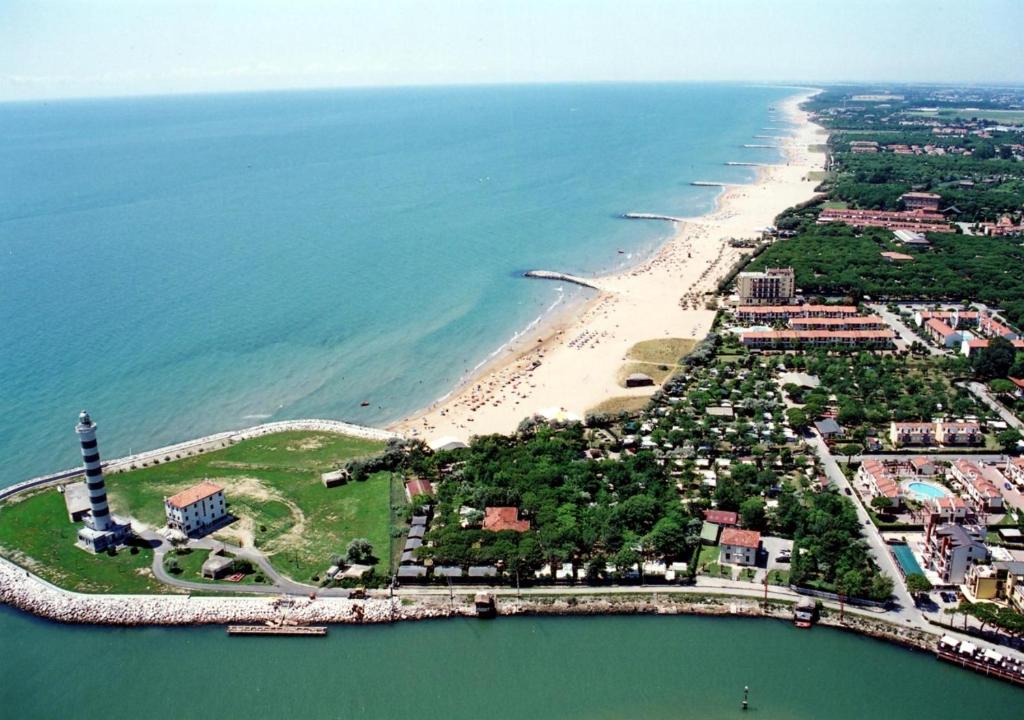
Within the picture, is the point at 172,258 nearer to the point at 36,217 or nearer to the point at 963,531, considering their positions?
the point at 36,217

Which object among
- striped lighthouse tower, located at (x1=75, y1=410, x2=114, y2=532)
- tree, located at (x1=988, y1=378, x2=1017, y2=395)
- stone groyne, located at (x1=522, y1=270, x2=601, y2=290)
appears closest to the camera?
striped lighthouse tower, located at (x1=75, y1=410, x2=114, y2=532)

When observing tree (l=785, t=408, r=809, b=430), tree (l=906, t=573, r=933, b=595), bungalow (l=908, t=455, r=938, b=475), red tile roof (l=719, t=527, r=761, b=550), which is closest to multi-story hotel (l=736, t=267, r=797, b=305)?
tree (l=785, t=408, r=809, b=430)

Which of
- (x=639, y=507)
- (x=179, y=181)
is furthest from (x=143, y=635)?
(x=179, y=181)

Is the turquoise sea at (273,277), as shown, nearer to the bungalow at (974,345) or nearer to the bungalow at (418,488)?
the bungalow at (418,488)

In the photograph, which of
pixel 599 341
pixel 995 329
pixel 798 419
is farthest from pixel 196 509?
pixel 995 329

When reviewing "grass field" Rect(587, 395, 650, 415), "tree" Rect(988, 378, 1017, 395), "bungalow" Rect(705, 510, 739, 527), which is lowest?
"bungalow" Rect(705, 510, 739, 527)

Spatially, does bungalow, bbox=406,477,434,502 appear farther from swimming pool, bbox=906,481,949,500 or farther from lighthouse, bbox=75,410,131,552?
swimming pool, bbox=906,481,949,500
